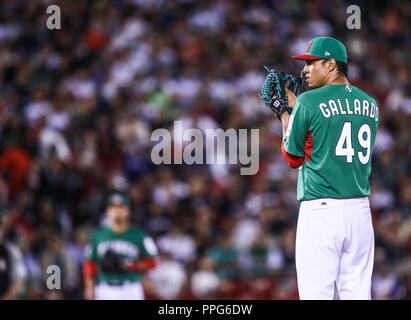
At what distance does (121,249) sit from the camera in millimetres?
7895

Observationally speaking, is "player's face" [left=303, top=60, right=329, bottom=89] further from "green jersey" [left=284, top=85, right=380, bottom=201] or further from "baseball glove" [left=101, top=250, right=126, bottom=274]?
"baseball glove" [left=101, top=250, right=126, bottom=274]

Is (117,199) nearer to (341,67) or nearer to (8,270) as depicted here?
(8,270)

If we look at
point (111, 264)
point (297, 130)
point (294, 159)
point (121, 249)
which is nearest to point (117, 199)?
point (121, 249)

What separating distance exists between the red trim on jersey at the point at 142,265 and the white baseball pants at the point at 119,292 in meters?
0.17

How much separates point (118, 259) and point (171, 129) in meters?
3.54

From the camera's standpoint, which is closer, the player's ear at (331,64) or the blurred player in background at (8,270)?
the player's ear at (331,64)

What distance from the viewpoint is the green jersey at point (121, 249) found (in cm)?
782

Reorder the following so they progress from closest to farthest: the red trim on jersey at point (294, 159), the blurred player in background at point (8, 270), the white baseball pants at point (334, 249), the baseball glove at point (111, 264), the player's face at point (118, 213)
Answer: the white baseball pants at point (334, 249) → the red trim on jersey at point (294, 159) → the blurred player in background at point (8, 270) → the baseball glove at point (111, 264) → the player's face at point (118, 213)

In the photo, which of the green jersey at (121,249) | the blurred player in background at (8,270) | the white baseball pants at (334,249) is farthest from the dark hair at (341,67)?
the green jersey at (121,249)

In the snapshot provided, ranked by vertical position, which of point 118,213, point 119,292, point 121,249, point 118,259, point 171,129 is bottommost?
point 119,292

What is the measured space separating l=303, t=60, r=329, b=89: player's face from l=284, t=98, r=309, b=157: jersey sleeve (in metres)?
0.21

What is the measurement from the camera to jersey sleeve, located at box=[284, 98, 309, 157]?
4227 millimetres

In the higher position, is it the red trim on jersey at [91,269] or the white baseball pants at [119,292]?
the red trim on jersey at [91,269]

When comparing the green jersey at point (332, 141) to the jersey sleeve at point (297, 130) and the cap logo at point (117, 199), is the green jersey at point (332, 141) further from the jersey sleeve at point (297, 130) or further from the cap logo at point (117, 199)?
the cap logo at point (117, 199)
